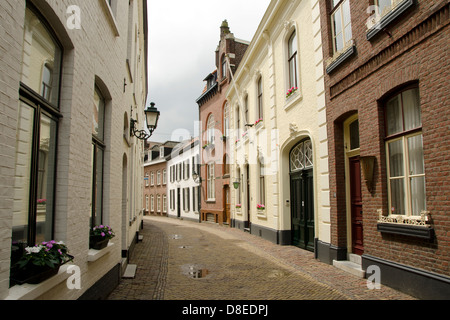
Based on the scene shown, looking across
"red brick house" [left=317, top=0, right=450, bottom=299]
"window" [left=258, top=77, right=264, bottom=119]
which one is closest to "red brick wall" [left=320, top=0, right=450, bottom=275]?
"red brick house" [left=317, top=0, right=450, bottom=299]

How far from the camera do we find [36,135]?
2.98 m

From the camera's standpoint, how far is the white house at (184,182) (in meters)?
25.3

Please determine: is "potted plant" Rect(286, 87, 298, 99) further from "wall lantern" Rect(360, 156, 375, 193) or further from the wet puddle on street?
the wet puddle on street

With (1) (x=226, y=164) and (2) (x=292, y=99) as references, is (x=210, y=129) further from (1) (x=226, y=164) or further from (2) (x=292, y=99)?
(2) (x=292, y=99)

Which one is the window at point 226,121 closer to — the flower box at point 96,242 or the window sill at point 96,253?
the window sill at point 96,253

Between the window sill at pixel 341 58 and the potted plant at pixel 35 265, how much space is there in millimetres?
6272

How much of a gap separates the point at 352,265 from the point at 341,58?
4.30 m

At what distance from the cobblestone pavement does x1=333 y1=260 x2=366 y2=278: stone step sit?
0.38 feet

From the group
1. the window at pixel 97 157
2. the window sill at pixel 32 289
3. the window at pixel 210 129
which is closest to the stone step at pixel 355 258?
the window at pixel 97 157

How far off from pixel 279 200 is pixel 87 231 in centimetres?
783

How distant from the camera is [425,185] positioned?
4.91m

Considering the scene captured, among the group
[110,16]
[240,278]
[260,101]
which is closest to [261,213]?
[260,101]
